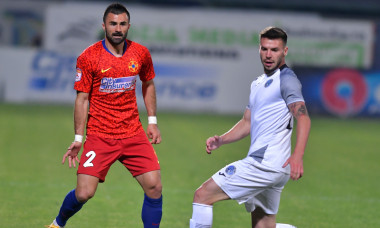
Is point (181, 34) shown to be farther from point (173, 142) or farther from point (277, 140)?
point (277, 140)

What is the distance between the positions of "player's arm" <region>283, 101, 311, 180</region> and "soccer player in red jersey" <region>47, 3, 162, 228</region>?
1.62 meters

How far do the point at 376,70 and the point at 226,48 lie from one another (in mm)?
4899

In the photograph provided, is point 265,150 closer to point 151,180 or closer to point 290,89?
point 290,89

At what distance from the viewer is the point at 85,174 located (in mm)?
6227

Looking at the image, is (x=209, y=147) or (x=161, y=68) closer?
(x=209, y=147)

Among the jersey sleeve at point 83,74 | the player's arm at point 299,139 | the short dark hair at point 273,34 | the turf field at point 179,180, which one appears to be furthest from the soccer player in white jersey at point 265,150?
the turf field at point 179,180

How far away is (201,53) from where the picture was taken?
79.2 feet

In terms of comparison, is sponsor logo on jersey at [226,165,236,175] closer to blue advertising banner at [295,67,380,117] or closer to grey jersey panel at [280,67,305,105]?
grey jersey panel at [280,67,305,105]

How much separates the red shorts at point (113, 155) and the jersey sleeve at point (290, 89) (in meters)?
1.56

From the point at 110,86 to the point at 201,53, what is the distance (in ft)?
58.9

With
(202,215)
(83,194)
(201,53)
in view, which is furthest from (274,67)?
(201,53)

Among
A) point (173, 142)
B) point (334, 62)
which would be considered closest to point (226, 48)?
point (334, 62)

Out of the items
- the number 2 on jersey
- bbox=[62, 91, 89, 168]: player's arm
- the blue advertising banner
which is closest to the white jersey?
the number 2 on jersey

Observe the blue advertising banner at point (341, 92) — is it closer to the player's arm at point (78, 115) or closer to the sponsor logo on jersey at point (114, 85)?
the sponsor logo on jersey at point (114, 85)
